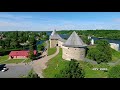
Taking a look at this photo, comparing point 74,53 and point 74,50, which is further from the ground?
point 74,50

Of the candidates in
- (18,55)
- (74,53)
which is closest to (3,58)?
(18,55)

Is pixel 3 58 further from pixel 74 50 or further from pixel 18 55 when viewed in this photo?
pixel 74 50

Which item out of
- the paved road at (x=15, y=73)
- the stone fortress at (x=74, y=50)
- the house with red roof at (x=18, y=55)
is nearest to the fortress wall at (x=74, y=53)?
the stone fortress at (x=74, y=50)

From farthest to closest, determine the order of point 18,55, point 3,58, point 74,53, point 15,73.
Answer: point 3,58, point 18,55, point 74,53, point 15,73

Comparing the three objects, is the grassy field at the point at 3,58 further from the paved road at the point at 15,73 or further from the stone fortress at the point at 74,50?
the stone fortress at the point at 74,50

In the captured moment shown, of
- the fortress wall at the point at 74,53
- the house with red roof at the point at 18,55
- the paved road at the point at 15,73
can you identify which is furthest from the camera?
the house with red roof at the point at 18,55

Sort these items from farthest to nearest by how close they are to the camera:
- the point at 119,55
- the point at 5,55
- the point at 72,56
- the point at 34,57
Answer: the point at 119,55 < the point at 5,55 < the point at 34,57 < the point at 72,56

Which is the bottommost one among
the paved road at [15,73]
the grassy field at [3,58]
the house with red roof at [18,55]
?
the paved road at [15,73]

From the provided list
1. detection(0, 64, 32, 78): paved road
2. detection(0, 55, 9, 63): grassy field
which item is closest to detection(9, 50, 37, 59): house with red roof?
detection(0, 55, 9, 63): grassy field
